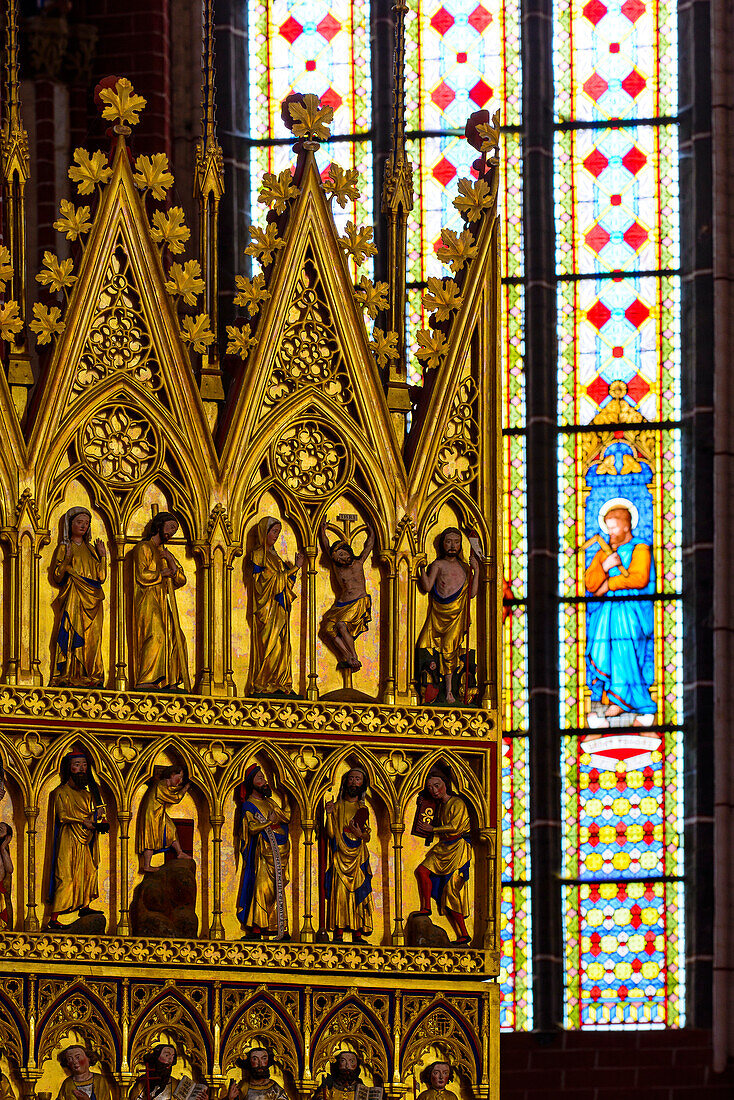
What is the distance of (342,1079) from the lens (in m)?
8.80

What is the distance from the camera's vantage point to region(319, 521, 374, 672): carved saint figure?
9070 millimetres

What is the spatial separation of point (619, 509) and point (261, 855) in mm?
3886

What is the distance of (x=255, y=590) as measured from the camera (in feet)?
29.8

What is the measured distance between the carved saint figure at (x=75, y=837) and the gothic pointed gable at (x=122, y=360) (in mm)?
967

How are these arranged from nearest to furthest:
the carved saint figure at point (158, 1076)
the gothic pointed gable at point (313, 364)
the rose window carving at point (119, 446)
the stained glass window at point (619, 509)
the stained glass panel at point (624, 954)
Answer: the carved saint figure at point (158, 1076) → the rose window carving at point (119, 446) → the gothic pointed gable at point (313, 364) → the stained glass panel at point (624, 954) → the stained glass window at point (619, 509)

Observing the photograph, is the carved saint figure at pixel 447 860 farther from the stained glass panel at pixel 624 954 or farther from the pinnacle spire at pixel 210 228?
the stained glass panel at pixel 624 954

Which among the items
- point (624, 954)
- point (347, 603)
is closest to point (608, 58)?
point (624, 954)

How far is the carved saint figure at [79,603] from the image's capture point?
888cm

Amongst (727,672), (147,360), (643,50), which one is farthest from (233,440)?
(643,50)

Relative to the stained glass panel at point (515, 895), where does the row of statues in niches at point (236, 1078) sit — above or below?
below

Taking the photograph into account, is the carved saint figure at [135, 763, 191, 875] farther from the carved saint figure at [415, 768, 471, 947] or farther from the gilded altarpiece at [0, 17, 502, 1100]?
the carved saint figure at [415, 768, 471, 947]

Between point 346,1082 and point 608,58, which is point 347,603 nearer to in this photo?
point 346,1082

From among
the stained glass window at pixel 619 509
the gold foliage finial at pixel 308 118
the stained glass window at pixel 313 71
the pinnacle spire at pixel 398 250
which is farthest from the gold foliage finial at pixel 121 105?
the stained glass window at pixel 619 509

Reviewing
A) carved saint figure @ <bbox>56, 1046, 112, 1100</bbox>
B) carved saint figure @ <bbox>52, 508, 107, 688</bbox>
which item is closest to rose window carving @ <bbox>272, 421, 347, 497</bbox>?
carved saint figure @ <bbox>52, 508, 107, 688</bbox>
